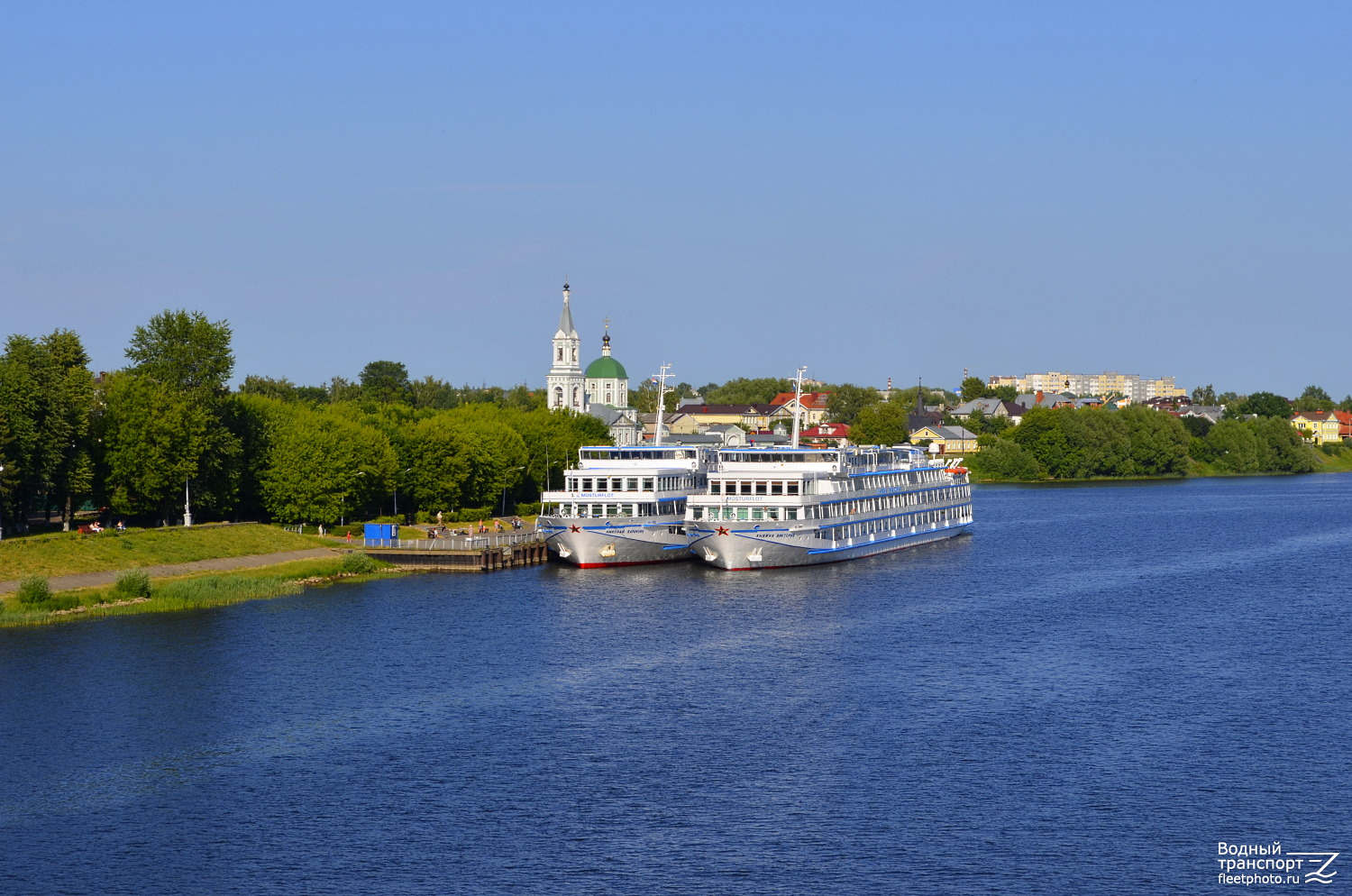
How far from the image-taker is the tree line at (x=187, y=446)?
86.6m

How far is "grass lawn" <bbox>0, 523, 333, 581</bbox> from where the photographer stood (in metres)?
78.1

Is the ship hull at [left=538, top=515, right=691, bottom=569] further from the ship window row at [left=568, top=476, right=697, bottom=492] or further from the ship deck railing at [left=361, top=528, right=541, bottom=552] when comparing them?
the ship deck railing at [left=361, top=528, right=541, bottom=552]

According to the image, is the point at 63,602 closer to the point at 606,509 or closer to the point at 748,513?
the point at 606,509

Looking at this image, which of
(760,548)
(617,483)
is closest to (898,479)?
(760,548)

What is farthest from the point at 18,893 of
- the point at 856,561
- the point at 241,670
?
the point at 856,561

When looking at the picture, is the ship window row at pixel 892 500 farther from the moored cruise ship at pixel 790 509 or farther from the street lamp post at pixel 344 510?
the street lamp post at pixel 344 510

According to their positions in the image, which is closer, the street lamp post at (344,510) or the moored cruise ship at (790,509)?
the moored cruise ship at (790,509)

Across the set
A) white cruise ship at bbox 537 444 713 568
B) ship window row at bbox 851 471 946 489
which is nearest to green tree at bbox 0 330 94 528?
white cruise ship at bbox 537 444 713 568

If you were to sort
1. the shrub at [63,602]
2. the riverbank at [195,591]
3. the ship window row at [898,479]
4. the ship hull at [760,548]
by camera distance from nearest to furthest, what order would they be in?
the riverbank at [195,591] < the shrub at [63,602] < the ship hull at [760,548] < the ship window row at [898,479]

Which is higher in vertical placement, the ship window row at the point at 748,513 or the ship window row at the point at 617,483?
the ship window row at the point at 617,483

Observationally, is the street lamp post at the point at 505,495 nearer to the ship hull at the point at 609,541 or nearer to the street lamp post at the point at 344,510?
the street lamp post at the point at 344,510

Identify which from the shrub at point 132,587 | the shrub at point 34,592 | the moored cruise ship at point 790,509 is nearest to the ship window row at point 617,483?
the moored cruise ship at point 790,509

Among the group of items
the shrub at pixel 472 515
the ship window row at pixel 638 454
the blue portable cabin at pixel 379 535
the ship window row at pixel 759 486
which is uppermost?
the ship window row at pixel 638 454

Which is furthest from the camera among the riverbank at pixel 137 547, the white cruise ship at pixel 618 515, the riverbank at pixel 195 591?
the white cruise ship at pixel 618 515
